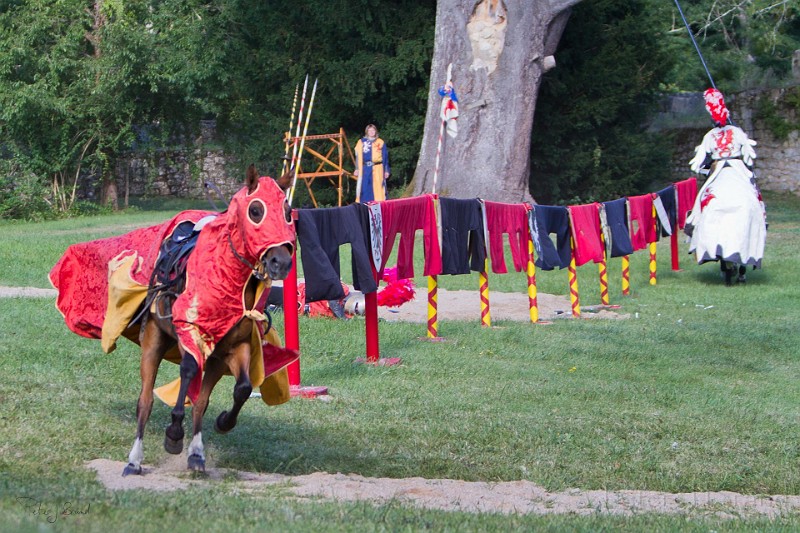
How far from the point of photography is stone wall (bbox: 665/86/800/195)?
31.2 metres

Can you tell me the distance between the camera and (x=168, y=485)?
257 inches

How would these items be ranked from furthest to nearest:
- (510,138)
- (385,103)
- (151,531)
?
(385,103)
(510,138)
(151,531)

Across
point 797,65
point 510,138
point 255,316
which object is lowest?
point 255,316

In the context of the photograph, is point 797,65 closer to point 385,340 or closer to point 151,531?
point 385,340

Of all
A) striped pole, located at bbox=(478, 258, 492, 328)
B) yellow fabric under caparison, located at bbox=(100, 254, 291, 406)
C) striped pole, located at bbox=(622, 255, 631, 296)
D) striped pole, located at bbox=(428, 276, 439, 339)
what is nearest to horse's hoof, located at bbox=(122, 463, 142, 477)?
yellow fabric under caparison, located at bbox=(100, 254, 291, 406)

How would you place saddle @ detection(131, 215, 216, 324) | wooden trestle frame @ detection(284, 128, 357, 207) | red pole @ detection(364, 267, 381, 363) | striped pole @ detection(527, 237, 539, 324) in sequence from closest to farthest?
saddle @ detection(131, 215, 216, 324)
red pole @ detection(364, 267, 381, 363)
striped pole @ detection(527, 237, 539, 324)
wooden trestle frame @ detection(284, 128, 357, 207)

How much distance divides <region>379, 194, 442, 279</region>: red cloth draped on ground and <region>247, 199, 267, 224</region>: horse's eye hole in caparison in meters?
4.90

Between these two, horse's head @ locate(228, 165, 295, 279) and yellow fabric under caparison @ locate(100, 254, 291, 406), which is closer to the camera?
horse's head @ locate(228, 165, 295, 279)

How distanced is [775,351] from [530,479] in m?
6.26

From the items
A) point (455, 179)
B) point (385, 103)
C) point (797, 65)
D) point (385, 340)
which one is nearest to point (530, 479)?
point (385, 340)

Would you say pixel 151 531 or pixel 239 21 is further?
pixel 239 21

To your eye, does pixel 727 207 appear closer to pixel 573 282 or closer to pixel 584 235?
pixel 584 235

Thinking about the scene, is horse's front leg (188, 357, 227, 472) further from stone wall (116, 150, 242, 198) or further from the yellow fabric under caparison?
stone wall (116, 150, 242, 198)

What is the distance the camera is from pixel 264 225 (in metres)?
6.43
